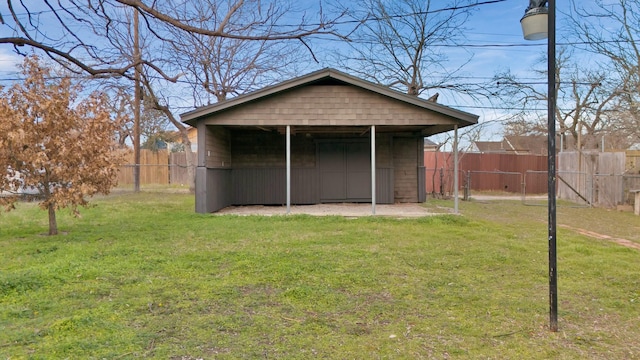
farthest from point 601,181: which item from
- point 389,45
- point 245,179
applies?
point 245,179

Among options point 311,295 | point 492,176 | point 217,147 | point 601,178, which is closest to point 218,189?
point 217,147

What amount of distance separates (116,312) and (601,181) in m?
15.2

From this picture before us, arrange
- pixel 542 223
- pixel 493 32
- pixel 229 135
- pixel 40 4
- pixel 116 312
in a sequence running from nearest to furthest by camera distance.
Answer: pixel 116 312 < pixel 40 4 < pixel 542 223 < pixel 229 135 < pixel 493 32

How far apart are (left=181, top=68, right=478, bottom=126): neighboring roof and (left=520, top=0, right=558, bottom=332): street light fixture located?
22.2ft

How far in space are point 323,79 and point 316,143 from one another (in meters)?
3.14

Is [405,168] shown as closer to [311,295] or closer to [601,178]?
[601,178]

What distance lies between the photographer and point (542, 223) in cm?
1019

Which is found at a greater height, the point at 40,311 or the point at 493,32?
the point at 493,32

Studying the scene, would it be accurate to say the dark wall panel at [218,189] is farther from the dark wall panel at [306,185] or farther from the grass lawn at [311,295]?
the grass lawn at [311,295]

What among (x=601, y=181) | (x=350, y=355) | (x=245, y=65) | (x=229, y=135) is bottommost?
(x=350, y=355)

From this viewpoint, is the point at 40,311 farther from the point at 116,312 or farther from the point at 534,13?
the point at 534,13

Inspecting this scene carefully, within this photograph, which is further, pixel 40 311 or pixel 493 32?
pixel 493 32

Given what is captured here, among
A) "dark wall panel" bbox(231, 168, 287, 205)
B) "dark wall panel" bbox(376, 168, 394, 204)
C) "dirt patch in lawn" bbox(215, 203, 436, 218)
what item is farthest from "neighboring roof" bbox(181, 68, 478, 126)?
"dark wall panel" bbox(376, 168, 394, 204)

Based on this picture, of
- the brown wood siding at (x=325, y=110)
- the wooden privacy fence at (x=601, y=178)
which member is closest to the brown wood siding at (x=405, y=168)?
the brown wood siding at (x=325, y=110)
